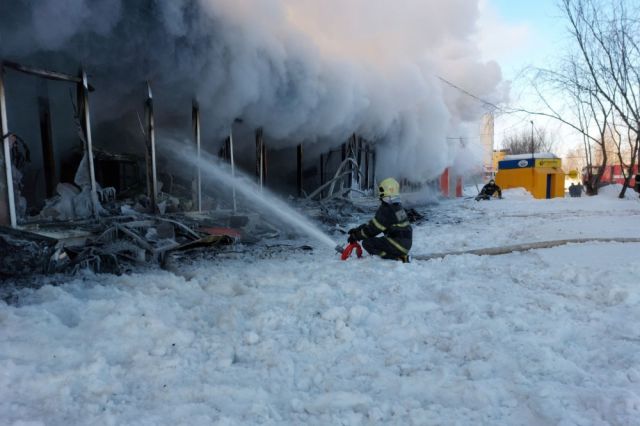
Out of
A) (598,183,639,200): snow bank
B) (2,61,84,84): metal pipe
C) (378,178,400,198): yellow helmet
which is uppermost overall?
(2,61,84,84): metal pipe

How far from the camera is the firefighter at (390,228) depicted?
15.5 ft

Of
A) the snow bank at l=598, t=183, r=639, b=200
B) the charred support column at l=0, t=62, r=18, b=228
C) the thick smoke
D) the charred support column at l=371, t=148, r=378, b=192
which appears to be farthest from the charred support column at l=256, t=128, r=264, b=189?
the snow bank at l=598, t=183, r=639, b=200

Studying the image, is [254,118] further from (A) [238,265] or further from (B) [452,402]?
(B) [452,402]

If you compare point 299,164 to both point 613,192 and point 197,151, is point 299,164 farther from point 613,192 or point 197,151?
point 613,192

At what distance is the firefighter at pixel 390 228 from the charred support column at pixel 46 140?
4170mm

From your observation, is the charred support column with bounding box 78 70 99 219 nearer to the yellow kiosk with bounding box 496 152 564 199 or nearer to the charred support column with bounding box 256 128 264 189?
the charred support column with bounding box 256 128 264 189

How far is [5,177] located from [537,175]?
856 inches

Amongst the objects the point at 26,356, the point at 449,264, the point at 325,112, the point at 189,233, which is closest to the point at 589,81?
the point at 325,112

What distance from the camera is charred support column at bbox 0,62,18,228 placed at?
14.0 feet

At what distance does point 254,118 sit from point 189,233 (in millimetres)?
3550

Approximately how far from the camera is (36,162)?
6.45m

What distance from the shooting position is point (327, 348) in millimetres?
2516

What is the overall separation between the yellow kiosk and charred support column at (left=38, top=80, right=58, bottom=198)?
20.9m

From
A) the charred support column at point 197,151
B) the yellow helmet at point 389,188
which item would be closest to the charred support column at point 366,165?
the charred support column at point 197,151
